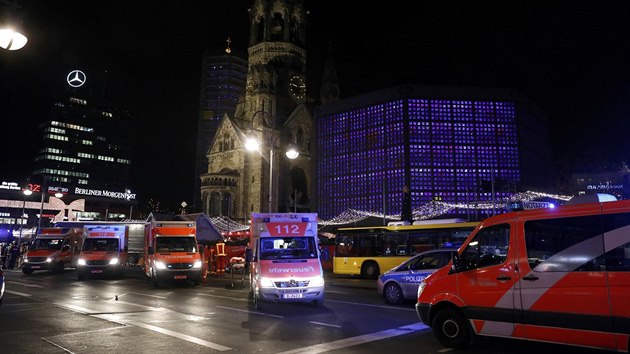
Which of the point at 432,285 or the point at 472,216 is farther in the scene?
the point at 472,216

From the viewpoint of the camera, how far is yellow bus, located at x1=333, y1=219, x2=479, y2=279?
821 inches

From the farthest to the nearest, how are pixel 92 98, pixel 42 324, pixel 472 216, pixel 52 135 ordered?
pixel 92 98 < pixel 52 135 < pixel 472 216 < pixel 42 324

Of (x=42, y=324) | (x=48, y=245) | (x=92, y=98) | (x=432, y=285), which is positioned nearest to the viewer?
(x=432, y=285)

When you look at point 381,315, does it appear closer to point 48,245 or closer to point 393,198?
point 48,245

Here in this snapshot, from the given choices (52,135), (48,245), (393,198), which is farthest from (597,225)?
(52,135)

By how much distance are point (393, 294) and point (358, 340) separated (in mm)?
5549

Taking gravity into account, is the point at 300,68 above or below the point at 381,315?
above

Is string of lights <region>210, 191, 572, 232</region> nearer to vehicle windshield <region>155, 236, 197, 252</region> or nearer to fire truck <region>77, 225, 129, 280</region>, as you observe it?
fire truck <region>77, 225, 129, 280</region>

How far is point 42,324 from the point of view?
9578 millimetres

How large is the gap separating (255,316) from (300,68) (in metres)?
69.9

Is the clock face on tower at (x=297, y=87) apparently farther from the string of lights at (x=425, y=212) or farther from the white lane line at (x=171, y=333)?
the white lane line at (x=171, y=333)

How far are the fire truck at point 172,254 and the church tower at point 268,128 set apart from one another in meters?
46.4

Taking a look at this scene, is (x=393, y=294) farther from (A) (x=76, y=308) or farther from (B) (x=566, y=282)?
(A) (x=76, y=308)

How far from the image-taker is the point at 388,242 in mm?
22094
